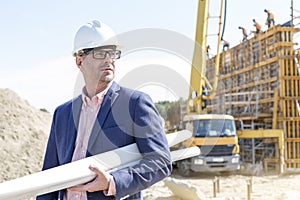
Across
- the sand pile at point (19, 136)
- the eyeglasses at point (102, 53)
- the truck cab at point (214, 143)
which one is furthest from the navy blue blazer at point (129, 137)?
the truck cab at point (214, 143)

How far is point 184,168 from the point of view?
11.5 meters

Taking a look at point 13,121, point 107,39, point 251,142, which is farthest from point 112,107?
point 13,121

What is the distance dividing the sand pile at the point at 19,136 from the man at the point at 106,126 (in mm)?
8091

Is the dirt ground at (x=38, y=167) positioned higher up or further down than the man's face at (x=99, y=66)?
further down

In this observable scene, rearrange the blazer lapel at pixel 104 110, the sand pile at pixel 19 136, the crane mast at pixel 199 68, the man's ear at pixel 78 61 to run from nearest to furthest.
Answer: the blazer lapel at pixel 104 110
the man's ear at pixel 78 61
the sand pile at pixel 19 136
the crane mast at pixel 199 68

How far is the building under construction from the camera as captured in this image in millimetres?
11781

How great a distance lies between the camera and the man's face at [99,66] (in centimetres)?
183

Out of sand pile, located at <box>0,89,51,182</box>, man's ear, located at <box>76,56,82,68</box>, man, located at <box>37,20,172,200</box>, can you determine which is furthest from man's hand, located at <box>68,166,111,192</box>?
sand pile, located at <box>0,89,51,182</box>

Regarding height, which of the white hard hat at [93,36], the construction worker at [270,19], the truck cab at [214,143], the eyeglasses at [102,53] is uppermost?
the construction worker at [270,19]

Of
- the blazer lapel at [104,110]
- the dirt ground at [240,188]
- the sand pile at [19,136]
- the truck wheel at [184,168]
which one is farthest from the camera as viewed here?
the truck wheel at [184,168]

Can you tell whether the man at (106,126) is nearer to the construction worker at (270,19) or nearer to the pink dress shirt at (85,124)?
the pink dress shirt at (85,124)

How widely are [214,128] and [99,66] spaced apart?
942cm

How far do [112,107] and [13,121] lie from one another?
12073 millimetres

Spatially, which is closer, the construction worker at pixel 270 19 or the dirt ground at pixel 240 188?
the dirt ground at pixel 240 188
